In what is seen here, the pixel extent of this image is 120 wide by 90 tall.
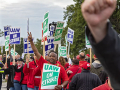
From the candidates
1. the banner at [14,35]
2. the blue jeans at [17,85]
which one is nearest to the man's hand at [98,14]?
the blue jeans at [17,85]

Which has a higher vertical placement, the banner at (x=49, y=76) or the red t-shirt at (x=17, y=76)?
the banner at (x=49, y=76)

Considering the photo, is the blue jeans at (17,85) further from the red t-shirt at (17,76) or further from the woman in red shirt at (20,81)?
the red t-shirt at (17,76)

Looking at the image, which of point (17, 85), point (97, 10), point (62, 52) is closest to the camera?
point (97, 10)

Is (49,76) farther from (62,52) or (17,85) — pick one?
(62,52)

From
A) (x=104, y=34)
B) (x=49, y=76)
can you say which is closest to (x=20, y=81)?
(x=49, y=76)

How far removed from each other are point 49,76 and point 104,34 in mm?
4539

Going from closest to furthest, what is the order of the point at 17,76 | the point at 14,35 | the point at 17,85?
the point at 17,85
the point at 17,76
the point at 14,35

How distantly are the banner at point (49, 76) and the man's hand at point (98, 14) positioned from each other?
453cm

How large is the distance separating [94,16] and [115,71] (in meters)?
0.21

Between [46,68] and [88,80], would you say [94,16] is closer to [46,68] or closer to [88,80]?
[46,68]

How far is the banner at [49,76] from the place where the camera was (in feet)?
17.4

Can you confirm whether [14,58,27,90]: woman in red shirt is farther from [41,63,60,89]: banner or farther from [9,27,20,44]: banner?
[41,63,60,89]: banner

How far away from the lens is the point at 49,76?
5.34 metres

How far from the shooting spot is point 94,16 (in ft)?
2.72
